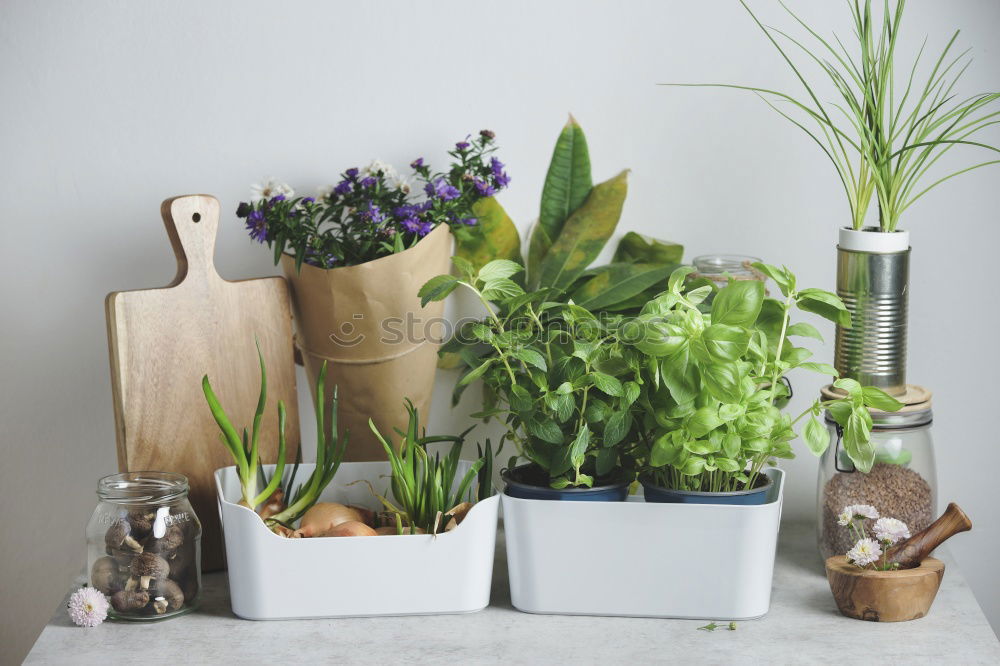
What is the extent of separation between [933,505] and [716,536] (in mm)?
326

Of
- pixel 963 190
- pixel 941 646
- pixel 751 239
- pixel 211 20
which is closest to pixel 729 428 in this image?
pixel 941 646

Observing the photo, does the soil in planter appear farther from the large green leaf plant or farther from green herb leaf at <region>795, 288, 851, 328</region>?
the large green leaf plant

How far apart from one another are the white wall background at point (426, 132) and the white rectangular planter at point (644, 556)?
1.24ft

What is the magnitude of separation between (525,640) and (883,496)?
442mm

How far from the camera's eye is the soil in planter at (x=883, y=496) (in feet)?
3.37

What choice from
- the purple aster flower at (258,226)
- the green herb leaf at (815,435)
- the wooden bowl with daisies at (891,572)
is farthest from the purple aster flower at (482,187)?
the wooden bowl with daisies at (891,572)

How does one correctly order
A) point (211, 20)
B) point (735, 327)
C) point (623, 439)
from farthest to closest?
point (211, 20) < point (623, 439) < point (735, 327)

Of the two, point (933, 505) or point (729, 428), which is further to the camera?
point (933, 505)

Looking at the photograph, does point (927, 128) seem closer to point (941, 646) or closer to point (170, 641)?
point (941, 646)

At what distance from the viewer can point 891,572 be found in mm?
932

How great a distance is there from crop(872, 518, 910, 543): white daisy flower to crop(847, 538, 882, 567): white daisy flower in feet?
0.06

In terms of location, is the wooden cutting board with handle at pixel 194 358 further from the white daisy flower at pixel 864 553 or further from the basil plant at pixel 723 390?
the white daisy flower at pixel 864 553

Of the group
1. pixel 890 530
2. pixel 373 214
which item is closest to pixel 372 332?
pixel 373 214

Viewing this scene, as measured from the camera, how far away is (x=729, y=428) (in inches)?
34.7
